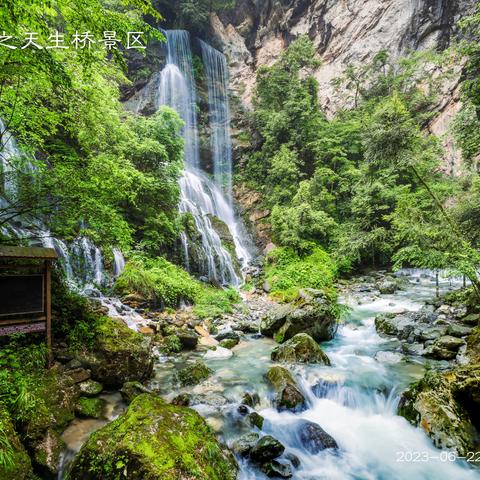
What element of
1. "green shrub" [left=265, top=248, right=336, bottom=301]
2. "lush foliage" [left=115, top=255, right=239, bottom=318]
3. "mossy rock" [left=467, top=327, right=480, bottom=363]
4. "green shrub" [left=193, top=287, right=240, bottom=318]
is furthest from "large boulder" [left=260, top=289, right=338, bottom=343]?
"green shrub" [left=265, top=248, right=336, bottom=301]

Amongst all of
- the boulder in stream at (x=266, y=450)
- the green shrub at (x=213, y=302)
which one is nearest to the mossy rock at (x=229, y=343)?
the green shrub at (x=213, y=302)

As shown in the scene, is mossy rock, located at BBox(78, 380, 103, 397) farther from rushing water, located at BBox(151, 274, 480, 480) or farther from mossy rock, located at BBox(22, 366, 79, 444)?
rushing water, located at BBox(151, 274, 480, 480)

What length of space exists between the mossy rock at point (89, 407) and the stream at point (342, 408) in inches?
9.1

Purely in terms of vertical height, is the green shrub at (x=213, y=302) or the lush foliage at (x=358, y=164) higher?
the lush foliage at (x=358, y=164)

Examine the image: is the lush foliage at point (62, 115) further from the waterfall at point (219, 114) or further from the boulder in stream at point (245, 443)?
the waterfall at point (219, 114)

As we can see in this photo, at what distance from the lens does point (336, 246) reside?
17.7 meters

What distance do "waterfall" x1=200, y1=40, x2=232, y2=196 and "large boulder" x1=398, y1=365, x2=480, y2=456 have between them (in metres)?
20.5

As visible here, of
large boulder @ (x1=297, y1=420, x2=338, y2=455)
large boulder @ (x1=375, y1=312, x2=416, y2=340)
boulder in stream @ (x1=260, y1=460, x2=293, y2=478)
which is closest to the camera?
boulder in stream @ (x1=260, y1=460, x2=293, y2=478)

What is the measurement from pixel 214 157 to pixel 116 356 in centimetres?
2290

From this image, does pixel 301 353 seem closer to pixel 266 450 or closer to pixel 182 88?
pixel 266 450

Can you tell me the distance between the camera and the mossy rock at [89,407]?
4.31 metres

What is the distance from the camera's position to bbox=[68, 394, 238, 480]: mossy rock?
2.87m

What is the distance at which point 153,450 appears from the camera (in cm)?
299

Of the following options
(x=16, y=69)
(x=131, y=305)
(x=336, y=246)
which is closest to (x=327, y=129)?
(x=336, y=246)
